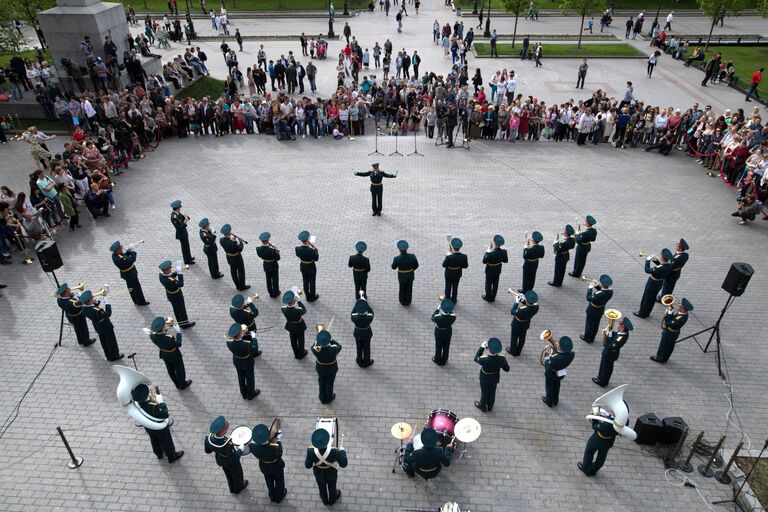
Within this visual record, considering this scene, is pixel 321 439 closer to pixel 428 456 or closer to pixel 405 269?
pixel 428 456

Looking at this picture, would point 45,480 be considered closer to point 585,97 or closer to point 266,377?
point 266,377

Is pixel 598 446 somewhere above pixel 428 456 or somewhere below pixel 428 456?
below

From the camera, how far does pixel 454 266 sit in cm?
1101

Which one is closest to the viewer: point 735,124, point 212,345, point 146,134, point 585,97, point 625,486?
point 625,486

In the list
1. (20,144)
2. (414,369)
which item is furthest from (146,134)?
(414,369)

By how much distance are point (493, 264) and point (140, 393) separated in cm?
698

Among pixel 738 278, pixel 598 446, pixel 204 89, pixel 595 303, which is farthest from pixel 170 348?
pixel 204 89

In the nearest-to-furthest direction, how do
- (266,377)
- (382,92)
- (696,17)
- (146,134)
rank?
(266,377) → (146,134) → (382,92) → (696,17)

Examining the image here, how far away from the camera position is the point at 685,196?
16.1 metres

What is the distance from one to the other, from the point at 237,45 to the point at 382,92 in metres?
15.6

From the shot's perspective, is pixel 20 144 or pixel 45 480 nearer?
pixel 45 480

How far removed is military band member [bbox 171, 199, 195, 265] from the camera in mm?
12133

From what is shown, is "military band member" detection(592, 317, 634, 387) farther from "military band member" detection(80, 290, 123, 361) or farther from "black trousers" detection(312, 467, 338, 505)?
"military band member" detection(80, 290, 123, 361)

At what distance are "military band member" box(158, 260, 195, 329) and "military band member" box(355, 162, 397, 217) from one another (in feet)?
18.9
